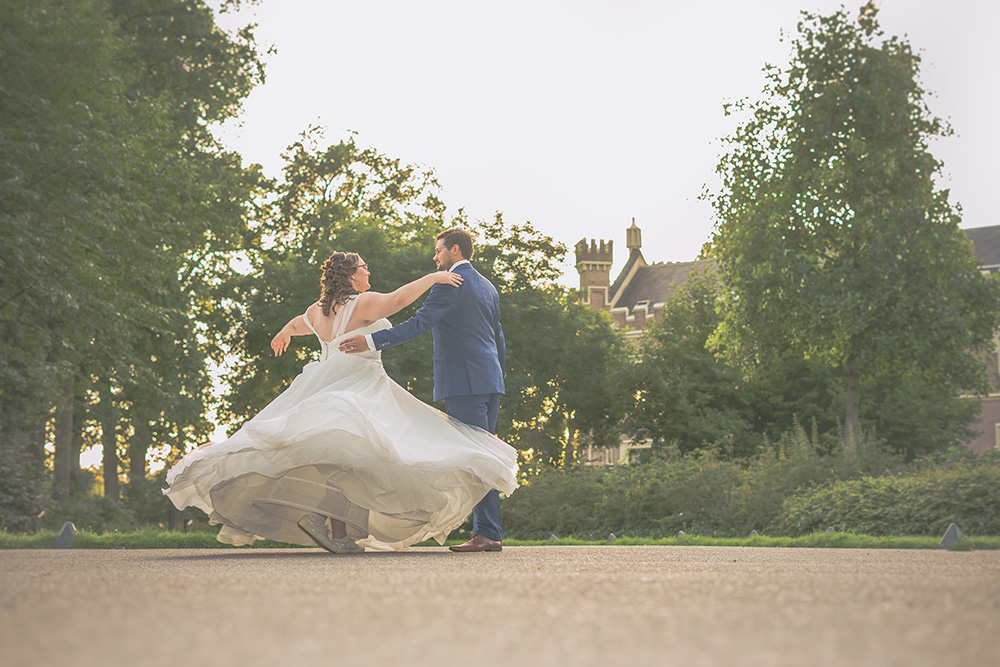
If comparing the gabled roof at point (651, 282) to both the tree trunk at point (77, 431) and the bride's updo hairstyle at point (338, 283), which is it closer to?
the tree trunk at point (77, 431)

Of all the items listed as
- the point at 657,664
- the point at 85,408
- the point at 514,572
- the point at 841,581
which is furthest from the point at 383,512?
the point at 85,408

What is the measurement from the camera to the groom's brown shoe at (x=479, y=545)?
8.68 meters

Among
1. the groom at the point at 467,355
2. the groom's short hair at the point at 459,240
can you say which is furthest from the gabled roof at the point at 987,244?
the groom at the point at 467,355

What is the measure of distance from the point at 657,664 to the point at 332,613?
4.31 ft

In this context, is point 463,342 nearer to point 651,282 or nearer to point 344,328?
point 344,328

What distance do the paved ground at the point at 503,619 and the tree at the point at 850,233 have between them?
24478 millimetres

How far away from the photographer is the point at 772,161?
30906mm

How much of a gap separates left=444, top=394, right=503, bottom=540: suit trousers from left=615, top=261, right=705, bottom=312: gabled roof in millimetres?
65367

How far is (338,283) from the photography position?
29.9 ft

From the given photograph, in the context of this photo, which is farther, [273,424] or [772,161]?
[772,161]

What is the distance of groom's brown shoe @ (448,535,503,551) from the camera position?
868 centimetres

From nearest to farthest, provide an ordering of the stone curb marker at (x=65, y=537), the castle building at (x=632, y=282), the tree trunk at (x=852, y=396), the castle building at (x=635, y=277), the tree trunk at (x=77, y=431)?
the stone curb marker at (x=65, y=537) → the tree trunk at (x=77, y=431) → the tree trunk at (x=852, y=396) → the castle building at (x=635, y=277) → the castle building at (x=632, y=282)

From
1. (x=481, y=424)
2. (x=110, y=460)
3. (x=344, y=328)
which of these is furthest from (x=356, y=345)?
(x=110, y=460)

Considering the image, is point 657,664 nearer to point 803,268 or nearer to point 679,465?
point 679,465
